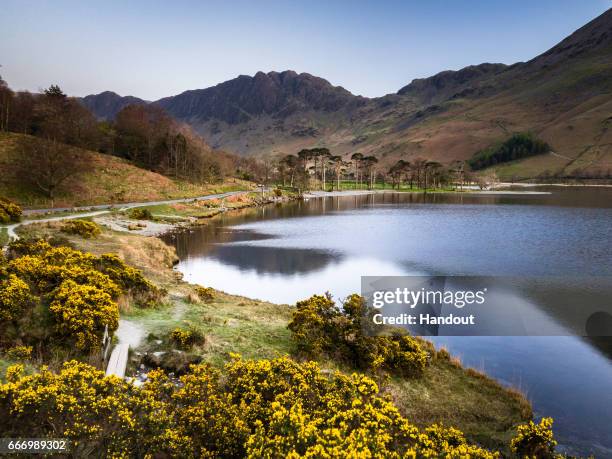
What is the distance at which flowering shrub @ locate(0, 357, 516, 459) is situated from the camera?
695cm

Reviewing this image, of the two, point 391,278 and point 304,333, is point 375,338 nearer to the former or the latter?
point 304,333

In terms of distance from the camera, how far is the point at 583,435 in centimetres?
1094

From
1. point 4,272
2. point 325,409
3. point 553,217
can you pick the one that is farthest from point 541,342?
Answer: point 553,217

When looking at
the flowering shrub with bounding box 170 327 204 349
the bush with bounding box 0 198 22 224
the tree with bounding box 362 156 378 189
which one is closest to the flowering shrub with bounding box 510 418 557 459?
the flowering shrub with bounding box 170 327 204 349

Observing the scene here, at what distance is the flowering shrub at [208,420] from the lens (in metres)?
6.95

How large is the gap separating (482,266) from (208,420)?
2849 centimetres

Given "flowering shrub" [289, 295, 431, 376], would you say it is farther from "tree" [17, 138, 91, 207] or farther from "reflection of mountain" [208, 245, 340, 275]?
"tree" [17, 138, 91, 207]

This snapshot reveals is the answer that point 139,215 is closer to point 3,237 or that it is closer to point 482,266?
point 3,237

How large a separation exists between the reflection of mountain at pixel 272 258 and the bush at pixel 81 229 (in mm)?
10236

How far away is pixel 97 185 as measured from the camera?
69.9 meters

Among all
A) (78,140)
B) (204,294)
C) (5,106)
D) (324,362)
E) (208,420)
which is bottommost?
(324,362)

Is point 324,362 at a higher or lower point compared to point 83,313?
lower

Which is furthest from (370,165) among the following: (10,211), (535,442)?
(535,442)

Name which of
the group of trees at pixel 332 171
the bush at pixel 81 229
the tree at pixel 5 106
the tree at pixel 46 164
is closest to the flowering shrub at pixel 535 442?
the bush at pixel 81 229
